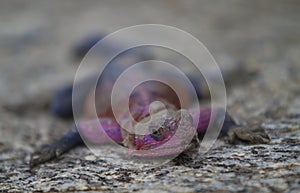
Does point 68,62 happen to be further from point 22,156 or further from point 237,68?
point 22,156

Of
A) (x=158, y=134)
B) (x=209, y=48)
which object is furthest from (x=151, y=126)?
(x=209, y=48)

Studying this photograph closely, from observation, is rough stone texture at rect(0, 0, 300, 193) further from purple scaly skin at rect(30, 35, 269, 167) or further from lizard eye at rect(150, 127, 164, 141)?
lizard eye at rect(150, 127, 164, 141)

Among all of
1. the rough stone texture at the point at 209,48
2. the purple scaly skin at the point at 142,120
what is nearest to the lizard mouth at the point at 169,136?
the purple scaly skin at the point at 142,120

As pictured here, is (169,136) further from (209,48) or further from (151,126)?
(209,48)

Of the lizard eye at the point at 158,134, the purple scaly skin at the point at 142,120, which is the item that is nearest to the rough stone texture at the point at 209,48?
the purple scaly skin at the point at 142,120

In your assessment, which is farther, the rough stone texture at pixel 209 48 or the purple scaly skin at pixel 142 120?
the purple scaly skin at pixel 142 120

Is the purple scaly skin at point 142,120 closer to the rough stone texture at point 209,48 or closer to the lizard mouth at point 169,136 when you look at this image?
the lizard mouth at point 169,136

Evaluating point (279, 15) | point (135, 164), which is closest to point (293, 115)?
point (135, 164)

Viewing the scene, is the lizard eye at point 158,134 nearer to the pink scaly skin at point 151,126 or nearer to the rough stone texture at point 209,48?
the pink scaly skin at point 151,126

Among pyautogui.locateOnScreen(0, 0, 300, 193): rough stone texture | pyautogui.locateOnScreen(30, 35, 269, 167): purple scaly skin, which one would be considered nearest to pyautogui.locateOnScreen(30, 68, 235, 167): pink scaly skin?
pyautogui.locateOnScreen(30, 35, 269, 167): purple scaly skin
